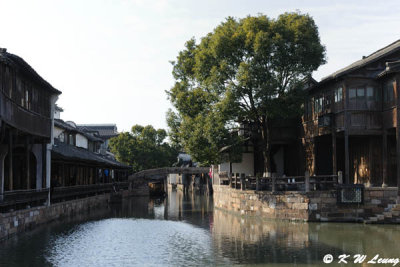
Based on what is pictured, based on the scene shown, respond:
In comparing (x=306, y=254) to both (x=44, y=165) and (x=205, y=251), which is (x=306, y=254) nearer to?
(x=205, y=251)

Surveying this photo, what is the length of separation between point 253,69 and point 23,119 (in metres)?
16.7

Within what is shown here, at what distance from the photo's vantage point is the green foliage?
78.6 metres

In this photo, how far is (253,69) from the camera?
3528 centimetres

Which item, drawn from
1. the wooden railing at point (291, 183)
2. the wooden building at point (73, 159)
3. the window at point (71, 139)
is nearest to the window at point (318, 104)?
the wooden railing at point (291, 183)

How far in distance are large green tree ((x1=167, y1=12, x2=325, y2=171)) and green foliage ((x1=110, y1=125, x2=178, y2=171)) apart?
40.7 m

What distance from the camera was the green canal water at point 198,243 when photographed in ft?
64.0

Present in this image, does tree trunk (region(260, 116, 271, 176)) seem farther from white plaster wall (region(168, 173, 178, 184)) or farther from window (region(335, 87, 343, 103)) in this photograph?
white plaster wall (region(168, 173, 178, 184))

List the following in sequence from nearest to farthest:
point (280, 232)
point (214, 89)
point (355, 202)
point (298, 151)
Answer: point (280, 232) → point (355, 202) → point (214, 89) → point (298, 151)

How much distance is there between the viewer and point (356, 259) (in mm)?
19812

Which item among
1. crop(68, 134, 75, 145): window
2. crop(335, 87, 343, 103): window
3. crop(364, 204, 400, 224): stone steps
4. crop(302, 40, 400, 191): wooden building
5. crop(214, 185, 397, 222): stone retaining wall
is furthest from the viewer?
crop(68, 134, 75, 145): window

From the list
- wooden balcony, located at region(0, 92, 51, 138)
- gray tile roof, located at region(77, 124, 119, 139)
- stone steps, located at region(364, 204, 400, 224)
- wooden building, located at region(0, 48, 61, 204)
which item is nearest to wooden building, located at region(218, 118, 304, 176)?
stone steps, located at region(364, 204, 400, 224)

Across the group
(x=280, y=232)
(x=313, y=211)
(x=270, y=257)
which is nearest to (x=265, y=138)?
(x=313, y=211)

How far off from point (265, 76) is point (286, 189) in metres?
8.38

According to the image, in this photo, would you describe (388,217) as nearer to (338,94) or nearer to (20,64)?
(338,94)
